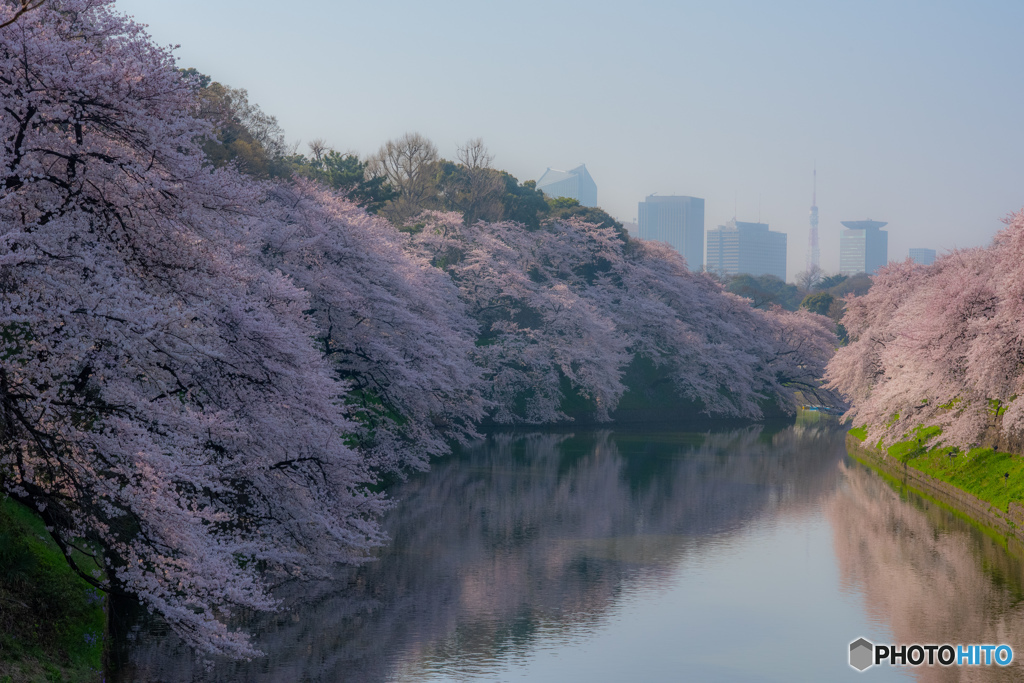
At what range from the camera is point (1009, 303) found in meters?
24.4

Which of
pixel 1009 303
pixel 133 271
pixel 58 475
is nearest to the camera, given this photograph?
pixel 58 475

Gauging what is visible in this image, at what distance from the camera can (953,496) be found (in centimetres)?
2925

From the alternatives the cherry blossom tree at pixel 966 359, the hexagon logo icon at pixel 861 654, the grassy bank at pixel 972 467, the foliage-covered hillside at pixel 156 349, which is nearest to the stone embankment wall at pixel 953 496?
the grassy bank at pixel 972 467

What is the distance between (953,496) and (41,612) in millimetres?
26845

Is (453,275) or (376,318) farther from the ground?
(453,275)

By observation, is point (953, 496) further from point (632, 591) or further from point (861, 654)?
point (861, 654)

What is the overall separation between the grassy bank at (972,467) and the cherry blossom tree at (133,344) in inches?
754

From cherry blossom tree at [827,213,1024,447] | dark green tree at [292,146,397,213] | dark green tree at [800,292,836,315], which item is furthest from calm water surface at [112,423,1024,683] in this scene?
dark green tree at [800,292,836,315]

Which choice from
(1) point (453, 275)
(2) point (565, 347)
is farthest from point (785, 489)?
(1) point (453, 275)

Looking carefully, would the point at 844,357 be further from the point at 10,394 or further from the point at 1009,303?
the point at 10,394

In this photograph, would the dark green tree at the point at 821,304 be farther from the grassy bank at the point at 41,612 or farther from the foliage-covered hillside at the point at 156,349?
the grassy bank at the point at 41,612

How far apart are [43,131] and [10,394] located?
3.72 m

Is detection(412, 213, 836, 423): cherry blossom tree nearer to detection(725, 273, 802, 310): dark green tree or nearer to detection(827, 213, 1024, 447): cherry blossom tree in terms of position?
detection(827, 213, 1024, 447): cherry blossom tree

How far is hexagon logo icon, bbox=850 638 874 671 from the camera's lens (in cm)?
1470
